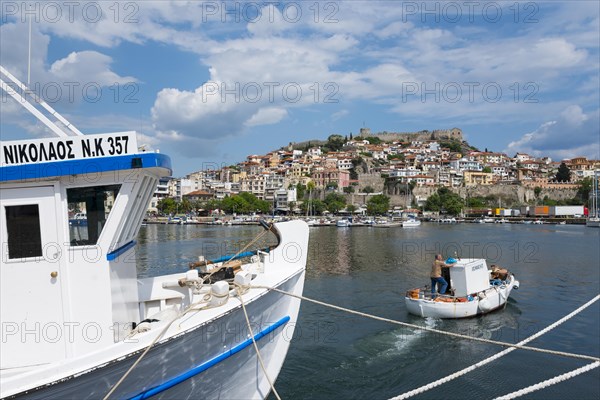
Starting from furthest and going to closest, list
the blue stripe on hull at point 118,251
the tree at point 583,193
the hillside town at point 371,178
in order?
the hillside town at point 371,178 < the tree at point 583,193 < the blue stripe on hull at point 118,251

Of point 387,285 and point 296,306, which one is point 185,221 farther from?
point 296,306

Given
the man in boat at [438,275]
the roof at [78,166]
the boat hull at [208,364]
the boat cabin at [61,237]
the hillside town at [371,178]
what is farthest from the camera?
the hillside town at [371,178]

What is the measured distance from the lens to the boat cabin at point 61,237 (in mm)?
5539

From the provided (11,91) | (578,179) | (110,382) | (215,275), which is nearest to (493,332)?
(215,275)

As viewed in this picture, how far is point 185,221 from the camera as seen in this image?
350ft

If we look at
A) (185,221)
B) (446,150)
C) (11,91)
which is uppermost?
(446,150)

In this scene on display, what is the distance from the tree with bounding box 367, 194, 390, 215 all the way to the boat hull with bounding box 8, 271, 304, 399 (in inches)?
4429

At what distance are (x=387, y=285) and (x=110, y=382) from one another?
61.8 ft

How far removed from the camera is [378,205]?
11912 centimetres

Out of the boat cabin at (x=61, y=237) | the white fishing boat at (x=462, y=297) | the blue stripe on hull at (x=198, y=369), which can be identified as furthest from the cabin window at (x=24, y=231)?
the white fishing boat at (x=462, y=297)

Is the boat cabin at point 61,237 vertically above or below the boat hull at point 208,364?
above

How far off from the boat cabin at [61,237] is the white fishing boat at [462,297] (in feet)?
39.2

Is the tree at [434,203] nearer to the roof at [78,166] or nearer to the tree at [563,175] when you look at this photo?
the tree at [563,175]

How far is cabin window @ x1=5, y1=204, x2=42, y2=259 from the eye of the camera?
5547 mm
